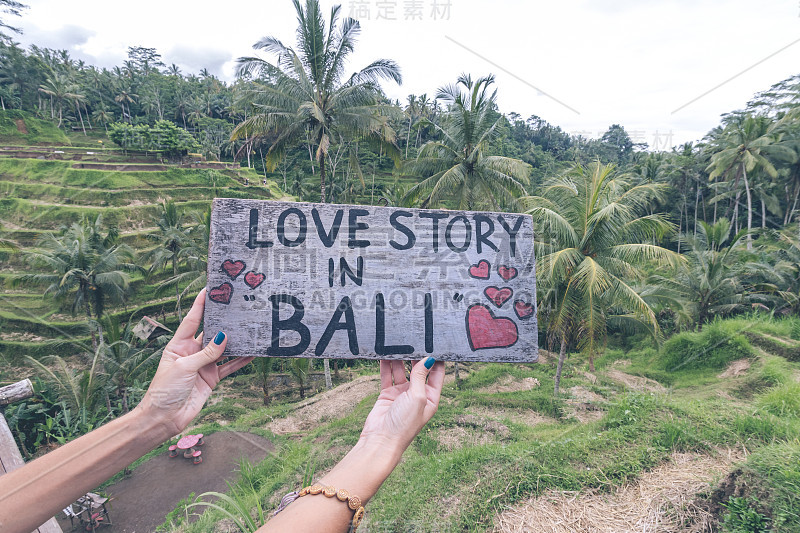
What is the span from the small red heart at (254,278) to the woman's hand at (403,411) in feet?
3.94

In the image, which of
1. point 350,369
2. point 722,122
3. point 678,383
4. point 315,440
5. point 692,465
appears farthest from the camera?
point 722,122

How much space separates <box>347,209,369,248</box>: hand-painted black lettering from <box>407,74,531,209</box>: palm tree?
7067mm

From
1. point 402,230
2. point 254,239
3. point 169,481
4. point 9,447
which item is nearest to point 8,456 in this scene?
point 9,447

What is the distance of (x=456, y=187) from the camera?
32.2 feet

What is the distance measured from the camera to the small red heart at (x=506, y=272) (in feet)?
8.89

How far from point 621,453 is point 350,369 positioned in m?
12.8

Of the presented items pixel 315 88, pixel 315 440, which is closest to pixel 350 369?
pixel 315 440

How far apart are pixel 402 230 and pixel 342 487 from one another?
1.80 meters

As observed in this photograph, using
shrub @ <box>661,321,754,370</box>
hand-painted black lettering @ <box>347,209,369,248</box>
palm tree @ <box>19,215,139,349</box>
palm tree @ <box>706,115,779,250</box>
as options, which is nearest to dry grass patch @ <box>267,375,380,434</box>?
hand-painted black lettering @ <box>347,209,369,248</box>

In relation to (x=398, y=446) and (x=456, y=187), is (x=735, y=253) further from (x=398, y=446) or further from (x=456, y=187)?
(x=398, y=446)

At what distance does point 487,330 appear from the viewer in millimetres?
2619

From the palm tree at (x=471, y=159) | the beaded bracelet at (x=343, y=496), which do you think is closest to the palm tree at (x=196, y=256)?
the palm tree at (x=471, y=159)

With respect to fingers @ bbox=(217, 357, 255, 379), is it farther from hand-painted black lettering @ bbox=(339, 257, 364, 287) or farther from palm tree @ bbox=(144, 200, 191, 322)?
palm tree @ bbox=(144, 200, 191, 322)

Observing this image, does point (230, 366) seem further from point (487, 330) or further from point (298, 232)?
point (487, 330)
